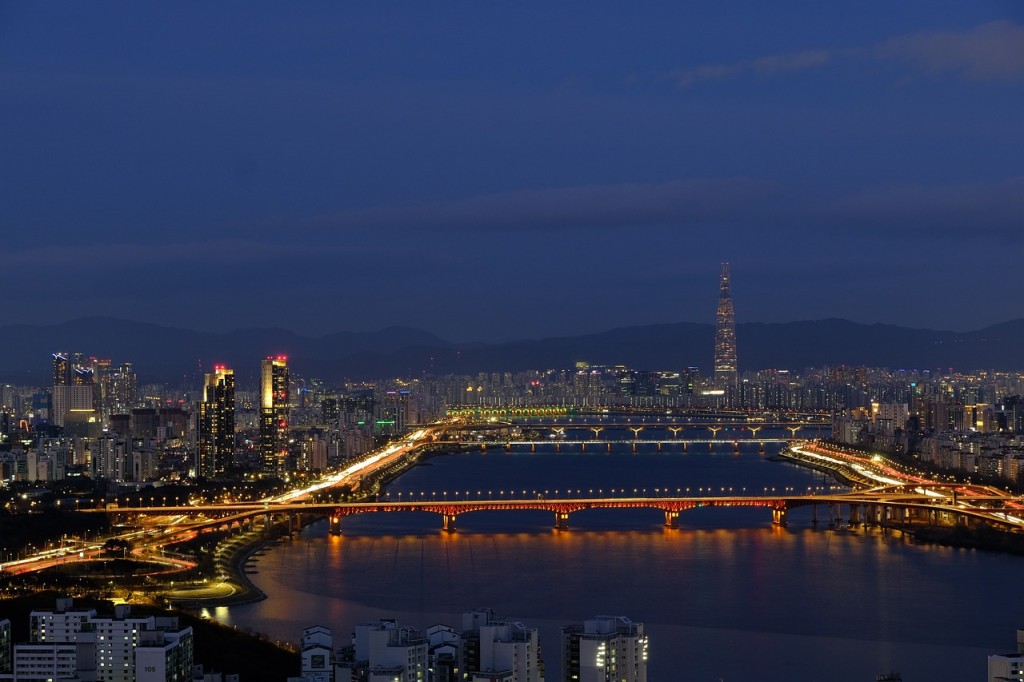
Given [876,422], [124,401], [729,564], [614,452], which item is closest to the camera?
[729,564]

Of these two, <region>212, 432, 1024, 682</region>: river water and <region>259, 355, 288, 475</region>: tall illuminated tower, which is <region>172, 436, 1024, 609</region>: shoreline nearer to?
<region>212, 432, 1024, 682</region>: river water

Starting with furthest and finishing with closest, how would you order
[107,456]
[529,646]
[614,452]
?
[614,452], [107,456], [529,646]

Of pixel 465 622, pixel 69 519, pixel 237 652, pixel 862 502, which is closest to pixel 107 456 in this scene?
pixel 69 519

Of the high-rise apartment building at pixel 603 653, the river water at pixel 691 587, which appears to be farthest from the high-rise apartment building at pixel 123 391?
the high-rise apartment building at pixel 603 653

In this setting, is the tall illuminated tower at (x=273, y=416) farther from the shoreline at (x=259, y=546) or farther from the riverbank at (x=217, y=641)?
the riverbank at (x=217, y=641)

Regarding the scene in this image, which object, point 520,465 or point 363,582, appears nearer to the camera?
point 363,582

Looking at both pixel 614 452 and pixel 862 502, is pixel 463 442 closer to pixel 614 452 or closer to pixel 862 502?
pixel 614 452
